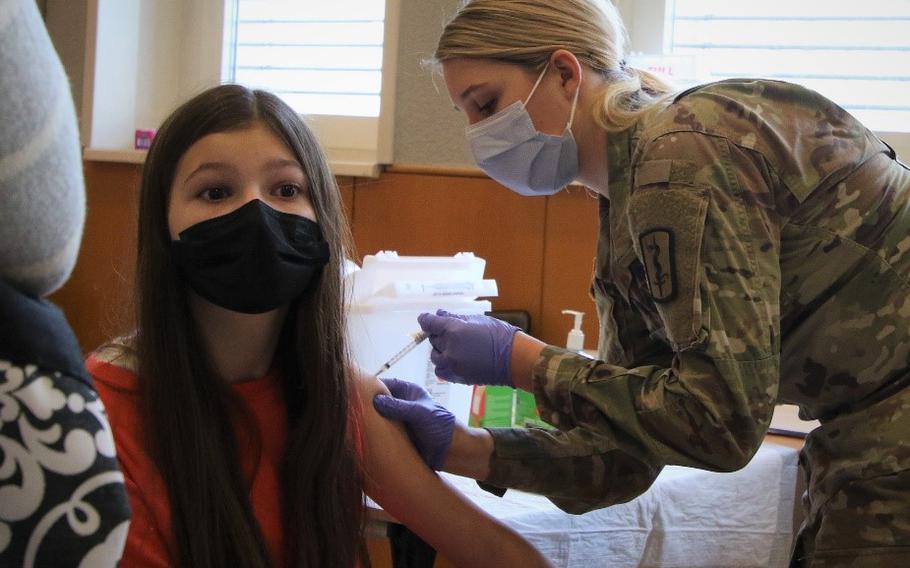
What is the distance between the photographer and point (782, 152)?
3.69ft

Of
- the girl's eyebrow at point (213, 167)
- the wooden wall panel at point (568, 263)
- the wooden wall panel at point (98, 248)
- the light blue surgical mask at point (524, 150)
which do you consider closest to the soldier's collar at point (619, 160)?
the light blue surgical mask at point (524, 150)

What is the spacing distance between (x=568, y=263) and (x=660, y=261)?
5.20 feet

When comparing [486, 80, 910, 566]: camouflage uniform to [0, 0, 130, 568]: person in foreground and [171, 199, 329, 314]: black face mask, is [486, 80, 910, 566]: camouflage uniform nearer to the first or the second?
[171, 199, 329, 314]: black face mask

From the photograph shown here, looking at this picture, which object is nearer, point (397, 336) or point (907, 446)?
point (907, 446)

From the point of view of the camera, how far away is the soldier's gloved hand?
1.37m

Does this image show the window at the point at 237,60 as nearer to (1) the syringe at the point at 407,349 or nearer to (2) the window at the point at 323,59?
(2) the window at the point at 323,59

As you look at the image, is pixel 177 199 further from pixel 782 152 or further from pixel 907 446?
pixel 907 446

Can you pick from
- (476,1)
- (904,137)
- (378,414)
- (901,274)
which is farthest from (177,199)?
(904,137)

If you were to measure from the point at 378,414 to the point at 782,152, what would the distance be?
2.17 ft

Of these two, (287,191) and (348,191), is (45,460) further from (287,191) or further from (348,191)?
(348,191)

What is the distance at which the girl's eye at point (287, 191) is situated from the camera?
1.24m

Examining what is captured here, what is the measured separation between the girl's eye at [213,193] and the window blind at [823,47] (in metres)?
1.87

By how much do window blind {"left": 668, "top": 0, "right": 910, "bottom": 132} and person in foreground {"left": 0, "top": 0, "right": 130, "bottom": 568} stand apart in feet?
8.15

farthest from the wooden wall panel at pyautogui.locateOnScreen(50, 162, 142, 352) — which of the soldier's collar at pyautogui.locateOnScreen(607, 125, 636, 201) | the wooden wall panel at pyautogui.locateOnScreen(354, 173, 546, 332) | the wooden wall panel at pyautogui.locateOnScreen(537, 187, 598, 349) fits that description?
the soldier's collar at pyautogui.locateOnScreen(607, 125, 636, 201)
